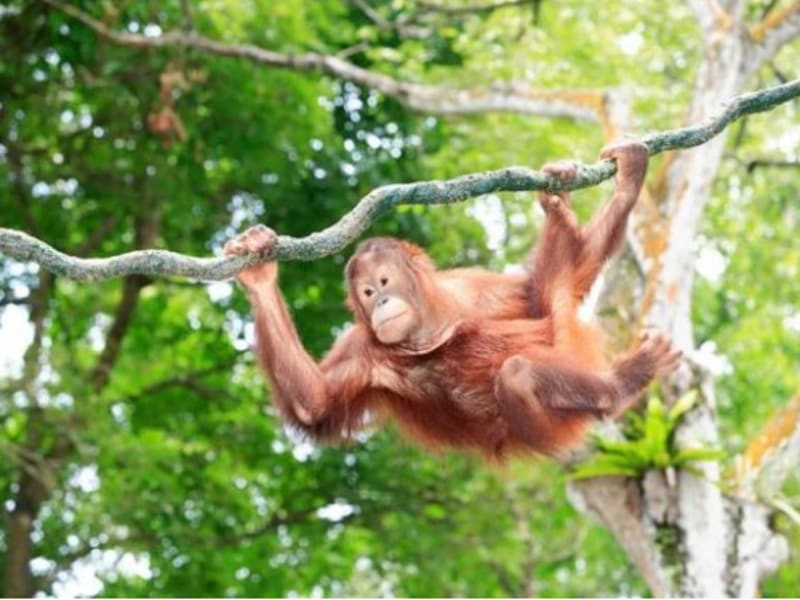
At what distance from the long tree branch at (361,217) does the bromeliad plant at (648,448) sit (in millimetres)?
3292

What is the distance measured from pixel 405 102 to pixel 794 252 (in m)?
4.25

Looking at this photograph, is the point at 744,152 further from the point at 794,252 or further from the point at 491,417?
the point at 491,417

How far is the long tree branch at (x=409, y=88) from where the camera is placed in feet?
30.3

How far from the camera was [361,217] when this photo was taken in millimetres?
4270

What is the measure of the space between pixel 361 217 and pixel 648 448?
4020 millimetres

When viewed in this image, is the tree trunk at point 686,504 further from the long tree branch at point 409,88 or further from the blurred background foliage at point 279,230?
the blurred background foliage at point 279,230

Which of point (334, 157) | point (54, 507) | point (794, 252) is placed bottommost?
point (54, 507)

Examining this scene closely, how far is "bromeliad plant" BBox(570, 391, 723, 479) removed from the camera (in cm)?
791

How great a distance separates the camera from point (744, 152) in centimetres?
1312

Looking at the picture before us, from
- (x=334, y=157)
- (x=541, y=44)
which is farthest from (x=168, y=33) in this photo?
(x=541, y=44)

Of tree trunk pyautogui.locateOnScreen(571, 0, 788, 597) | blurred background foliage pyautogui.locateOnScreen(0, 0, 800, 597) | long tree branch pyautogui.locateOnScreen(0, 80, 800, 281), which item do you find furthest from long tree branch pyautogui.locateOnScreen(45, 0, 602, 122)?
long tree branch pyautogui.locateOnScreen(0, 80, 800, 281)

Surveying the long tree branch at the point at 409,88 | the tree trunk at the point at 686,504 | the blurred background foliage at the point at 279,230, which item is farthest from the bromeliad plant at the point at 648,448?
the blurred background foliage at the point at 279,230

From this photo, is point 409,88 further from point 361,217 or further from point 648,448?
point 361,217

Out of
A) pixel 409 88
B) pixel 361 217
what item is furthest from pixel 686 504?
pixel 361 217
